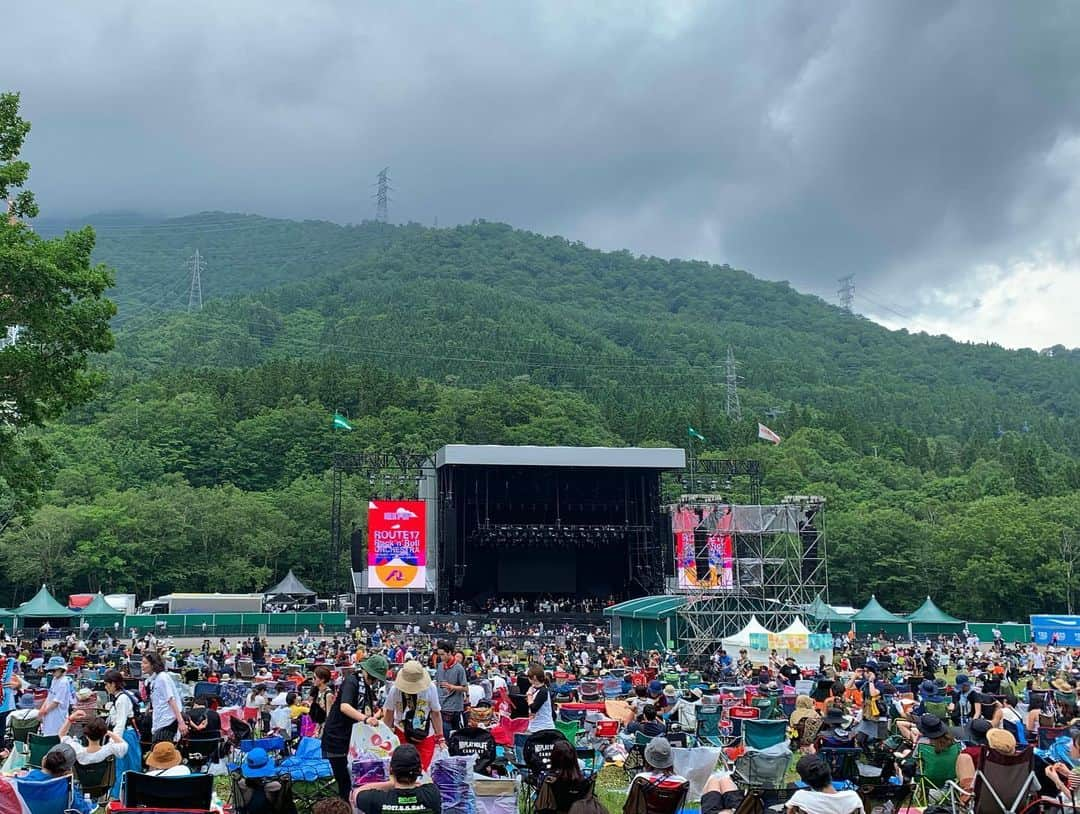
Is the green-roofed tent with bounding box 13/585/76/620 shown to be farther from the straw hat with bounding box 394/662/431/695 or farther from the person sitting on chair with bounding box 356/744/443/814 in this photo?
the person sitting on chair with bounding box 356/744/443/814

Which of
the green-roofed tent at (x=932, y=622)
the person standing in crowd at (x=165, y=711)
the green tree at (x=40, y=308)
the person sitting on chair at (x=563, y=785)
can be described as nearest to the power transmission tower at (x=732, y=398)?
the green-roofed tent at (x=932, y=622)

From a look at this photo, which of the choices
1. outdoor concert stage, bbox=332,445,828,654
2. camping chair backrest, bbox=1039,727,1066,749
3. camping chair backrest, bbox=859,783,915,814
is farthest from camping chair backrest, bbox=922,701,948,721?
outdoor concert stage, bbox=332,445,828,654

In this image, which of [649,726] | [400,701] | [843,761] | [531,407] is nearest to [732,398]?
[531,407]

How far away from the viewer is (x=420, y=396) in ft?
254

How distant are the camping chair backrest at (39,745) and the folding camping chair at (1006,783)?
247 inches

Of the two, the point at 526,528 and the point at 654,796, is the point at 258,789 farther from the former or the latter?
the point at 526,528

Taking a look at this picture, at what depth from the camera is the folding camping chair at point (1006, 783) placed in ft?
20.7

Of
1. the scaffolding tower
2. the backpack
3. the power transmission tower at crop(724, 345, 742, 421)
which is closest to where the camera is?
the backpack

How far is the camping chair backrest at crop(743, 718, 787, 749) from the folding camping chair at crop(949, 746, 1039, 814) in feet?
10.9

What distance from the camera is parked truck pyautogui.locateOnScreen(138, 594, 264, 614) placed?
41.7 m

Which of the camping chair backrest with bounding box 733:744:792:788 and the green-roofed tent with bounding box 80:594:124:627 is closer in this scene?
the camping chair backrest with bounding box 733:744:792:788

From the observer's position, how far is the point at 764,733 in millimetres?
9758

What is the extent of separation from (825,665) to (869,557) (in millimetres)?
36397

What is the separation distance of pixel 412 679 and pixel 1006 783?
3.54m
